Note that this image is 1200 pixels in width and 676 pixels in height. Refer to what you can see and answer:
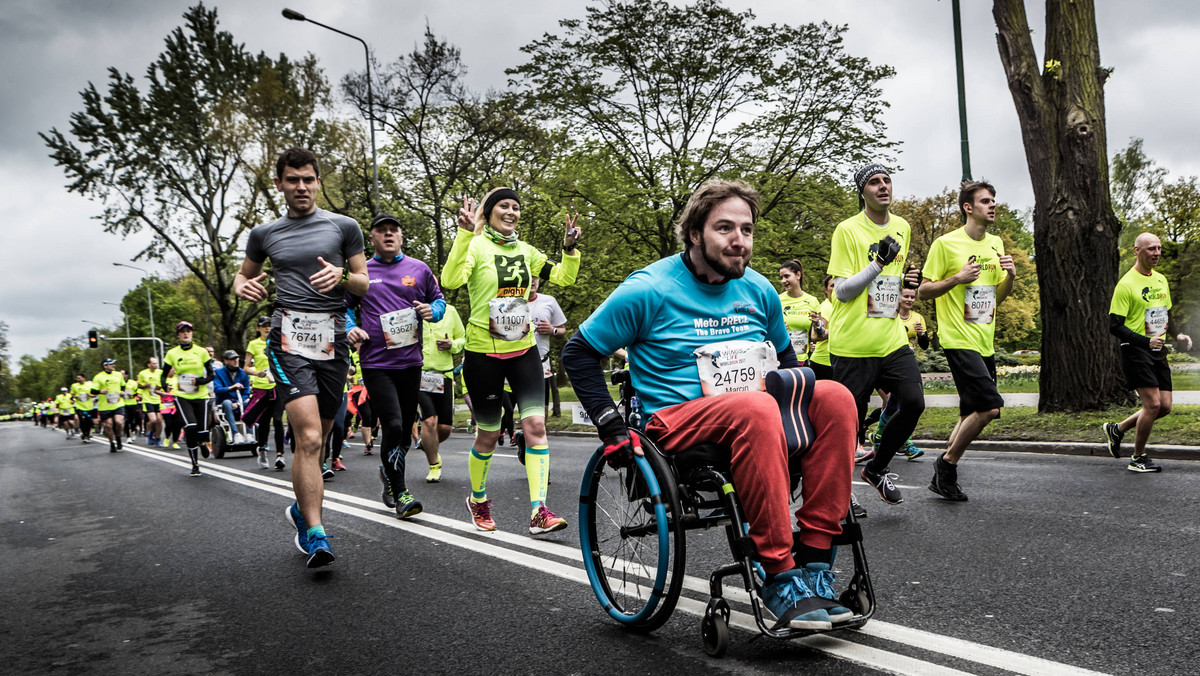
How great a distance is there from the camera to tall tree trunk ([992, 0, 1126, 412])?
11.0 meters

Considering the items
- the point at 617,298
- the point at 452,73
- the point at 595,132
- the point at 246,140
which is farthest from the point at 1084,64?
the point at 246,140

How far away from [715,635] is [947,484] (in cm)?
384

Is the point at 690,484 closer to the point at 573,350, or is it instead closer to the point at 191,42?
the point at 573,350

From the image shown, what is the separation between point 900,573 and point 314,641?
2504 millimetres

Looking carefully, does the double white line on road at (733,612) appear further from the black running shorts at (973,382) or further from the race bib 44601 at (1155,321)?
the race bib 44601 at (1155,321)

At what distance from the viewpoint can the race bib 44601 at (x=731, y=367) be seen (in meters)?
3.34

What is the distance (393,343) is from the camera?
21.5 feet

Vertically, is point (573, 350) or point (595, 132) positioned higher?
point (595, 132)

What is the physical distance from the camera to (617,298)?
3.40m

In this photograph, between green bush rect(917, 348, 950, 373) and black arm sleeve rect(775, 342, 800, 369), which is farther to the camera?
green bush rect(917, 348, 950, 373)

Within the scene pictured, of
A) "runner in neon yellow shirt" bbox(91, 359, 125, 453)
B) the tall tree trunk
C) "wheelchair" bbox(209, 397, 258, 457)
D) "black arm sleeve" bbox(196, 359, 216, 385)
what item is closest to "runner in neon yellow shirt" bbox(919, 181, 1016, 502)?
the tall tree trunk

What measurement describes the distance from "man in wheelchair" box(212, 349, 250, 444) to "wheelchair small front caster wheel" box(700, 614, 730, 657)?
43.0 feet

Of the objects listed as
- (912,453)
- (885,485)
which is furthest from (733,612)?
(912,453)

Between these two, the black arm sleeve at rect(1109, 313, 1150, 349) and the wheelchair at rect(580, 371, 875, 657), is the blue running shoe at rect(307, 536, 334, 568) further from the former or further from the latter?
the black arm sleeve at rect(1109, 313, 1150, 349)
